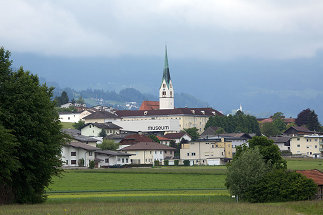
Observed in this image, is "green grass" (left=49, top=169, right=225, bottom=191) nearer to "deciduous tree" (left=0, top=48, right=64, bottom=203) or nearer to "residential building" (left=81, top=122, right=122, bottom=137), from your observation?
"deciduous tree" (left=0, top=48, right=64, bottom=203)

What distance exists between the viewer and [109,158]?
379 feet

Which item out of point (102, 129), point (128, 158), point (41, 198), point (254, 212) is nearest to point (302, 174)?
point (254, 212)

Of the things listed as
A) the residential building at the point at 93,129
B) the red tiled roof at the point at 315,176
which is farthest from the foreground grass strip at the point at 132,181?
the residential building at the point at 93,129

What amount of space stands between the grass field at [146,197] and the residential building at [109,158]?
27.0 m

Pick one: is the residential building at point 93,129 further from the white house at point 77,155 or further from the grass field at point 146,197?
the grass field at point 146,197

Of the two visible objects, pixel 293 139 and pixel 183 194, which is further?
pixel 293 139

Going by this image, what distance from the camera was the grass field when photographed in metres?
39.2

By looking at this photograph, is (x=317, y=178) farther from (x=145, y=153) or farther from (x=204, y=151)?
(x=204, y=151)

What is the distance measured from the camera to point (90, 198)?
50750 millimetres

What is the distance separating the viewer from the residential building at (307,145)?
155 meters

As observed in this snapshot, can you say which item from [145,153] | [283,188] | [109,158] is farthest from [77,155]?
[283,188]

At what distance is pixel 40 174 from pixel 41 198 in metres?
1.54

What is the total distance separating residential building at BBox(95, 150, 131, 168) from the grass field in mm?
27006

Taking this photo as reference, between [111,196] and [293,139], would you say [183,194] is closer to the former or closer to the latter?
[111,196]
